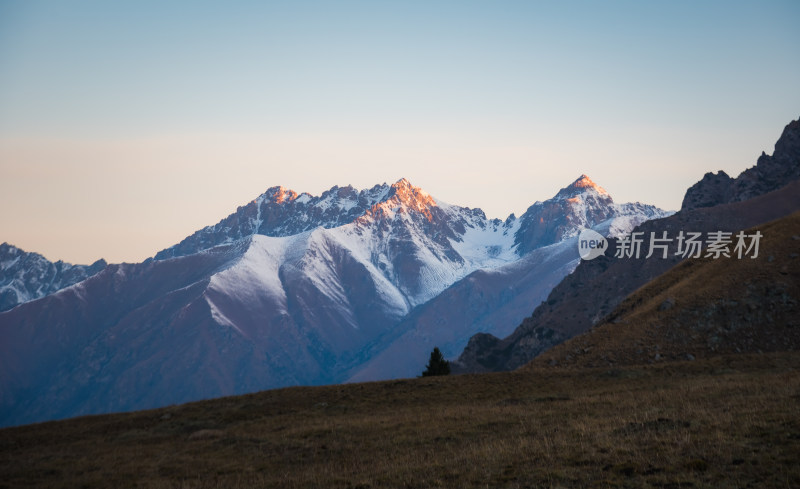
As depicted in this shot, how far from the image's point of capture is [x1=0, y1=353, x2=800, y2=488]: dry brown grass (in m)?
35.5

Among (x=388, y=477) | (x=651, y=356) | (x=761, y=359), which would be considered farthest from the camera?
(x=651, y=356)

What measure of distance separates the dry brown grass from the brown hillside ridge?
11936 millimetres

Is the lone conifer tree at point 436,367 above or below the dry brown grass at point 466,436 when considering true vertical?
below

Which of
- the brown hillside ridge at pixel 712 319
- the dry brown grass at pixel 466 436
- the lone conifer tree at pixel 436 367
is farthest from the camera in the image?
the lone conifer tree at pixel 436 367

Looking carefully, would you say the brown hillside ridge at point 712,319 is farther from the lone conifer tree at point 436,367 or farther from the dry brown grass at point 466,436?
the lone conifer tree at point 436,367

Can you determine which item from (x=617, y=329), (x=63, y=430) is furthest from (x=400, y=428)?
(x=617, y=329)

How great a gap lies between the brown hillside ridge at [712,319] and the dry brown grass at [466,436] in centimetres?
1194

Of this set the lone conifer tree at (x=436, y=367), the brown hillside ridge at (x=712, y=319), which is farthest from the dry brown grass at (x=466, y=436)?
the lone conifer tree at (x=436, y=367)

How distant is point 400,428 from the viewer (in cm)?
5531

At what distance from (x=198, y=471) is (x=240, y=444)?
27.2 feet

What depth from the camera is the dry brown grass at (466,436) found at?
3553cm

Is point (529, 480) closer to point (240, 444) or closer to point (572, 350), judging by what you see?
point (240, 444)

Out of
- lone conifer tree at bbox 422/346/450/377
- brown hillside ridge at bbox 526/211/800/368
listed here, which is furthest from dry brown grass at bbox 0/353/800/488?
lone conifer tree at bbox 422/346/450/377

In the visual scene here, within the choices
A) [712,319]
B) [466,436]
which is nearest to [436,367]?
[712,319]
